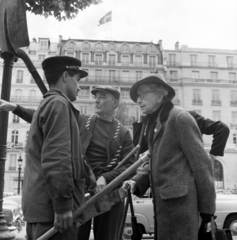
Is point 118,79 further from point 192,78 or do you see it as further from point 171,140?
point 171,140

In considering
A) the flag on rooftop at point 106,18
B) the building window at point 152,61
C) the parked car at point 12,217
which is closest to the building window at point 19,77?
the flag on rooftop at point 106,18

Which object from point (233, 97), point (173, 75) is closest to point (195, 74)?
point (173, 75)

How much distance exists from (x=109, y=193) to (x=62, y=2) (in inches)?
157

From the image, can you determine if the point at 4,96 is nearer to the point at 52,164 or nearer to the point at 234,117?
the point at 52,164

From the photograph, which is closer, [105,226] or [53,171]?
[53,171]

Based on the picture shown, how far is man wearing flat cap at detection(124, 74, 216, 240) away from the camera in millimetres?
2643

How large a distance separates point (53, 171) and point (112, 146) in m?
1.62

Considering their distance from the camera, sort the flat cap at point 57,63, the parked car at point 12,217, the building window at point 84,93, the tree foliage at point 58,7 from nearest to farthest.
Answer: the flat cap at point 57,63 < the tree foliage at point 58,7 < the parked car at point 12,217 < the building window at point 84,93

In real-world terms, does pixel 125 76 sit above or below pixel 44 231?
above

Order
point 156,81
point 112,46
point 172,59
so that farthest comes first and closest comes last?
point 172,59, point 112,46, point 156,81

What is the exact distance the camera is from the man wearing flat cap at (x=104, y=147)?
362 centimetres

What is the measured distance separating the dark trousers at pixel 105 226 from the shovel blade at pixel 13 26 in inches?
87.7

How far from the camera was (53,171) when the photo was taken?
232 cm

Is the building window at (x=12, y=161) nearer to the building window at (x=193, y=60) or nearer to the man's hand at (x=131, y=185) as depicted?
the building window at (x=193, y=60)
